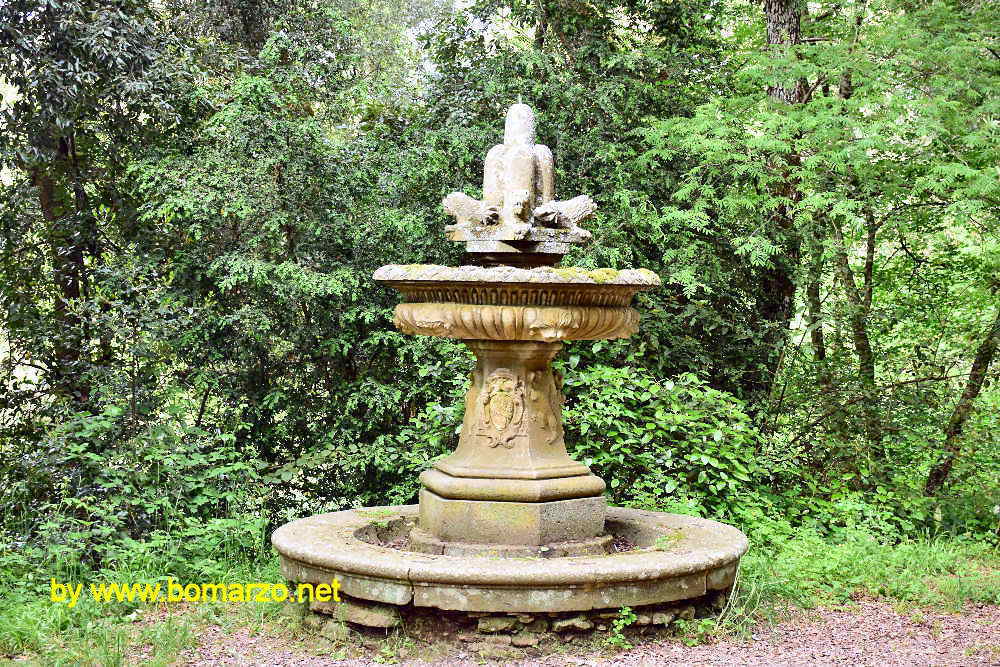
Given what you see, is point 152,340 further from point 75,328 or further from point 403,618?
point 403,618

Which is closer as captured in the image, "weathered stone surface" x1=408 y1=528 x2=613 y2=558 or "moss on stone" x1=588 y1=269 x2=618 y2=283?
"moss on stone" x1=588 y1=269 x2=618 y2=283

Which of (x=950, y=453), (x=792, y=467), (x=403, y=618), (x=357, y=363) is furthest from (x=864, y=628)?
(x=357, y=363)

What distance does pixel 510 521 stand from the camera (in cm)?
566

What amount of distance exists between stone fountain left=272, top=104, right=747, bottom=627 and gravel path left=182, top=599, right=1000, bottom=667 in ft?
0.89

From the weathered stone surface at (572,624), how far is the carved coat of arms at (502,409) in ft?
4.03

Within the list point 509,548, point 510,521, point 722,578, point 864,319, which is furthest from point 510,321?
point 864,319

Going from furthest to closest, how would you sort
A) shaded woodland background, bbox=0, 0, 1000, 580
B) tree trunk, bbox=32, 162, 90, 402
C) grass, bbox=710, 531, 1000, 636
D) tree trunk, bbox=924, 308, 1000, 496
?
1. tree trunk, bbox=924, 308, 1000, 496
2. tree trunk, bbox=32, 162, 90, 402
3. shaded woodland background, bbox=0, 0, 1000, 580
4. grass, bbox=710, 531, 1000, 636

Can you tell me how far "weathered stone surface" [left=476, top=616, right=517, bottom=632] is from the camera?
16.2ft

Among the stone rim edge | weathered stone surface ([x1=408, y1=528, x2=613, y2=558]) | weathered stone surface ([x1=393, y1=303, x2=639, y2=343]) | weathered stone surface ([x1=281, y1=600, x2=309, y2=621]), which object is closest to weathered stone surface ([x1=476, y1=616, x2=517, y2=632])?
the stone rim edge

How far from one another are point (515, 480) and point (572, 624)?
102cm

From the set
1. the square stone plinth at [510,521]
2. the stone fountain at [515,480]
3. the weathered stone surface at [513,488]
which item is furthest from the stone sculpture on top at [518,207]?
the square stone plinth at [510,521]

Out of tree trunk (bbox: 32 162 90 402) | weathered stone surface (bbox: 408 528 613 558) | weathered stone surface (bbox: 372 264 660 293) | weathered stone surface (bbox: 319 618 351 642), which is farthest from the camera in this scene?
tree trunk (bbox: 32 162 90 402)

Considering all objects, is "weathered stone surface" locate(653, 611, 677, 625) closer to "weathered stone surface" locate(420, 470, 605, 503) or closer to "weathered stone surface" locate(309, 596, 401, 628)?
"weathered stone surface" locate(420, 470, 605, 503)

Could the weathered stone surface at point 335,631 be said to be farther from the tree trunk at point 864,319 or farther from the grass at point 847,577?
the tree trunk at point 864,319
